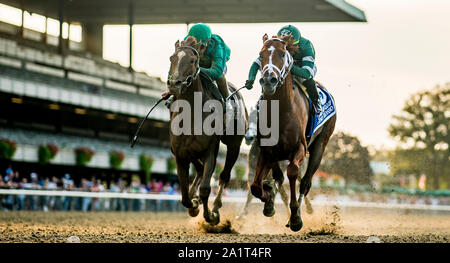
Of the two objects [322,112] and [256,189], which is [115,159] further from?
[256,189]

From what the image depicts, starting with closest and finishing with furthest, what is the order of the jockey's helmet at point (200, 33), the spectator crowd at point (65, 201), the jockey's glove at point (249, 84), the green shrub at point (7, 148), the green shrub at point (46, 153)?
the jockey's glove at point (249, 84) → the jockey's helmet at point (200, 33) → the spectator crowd at point (65, 201) → the green shrub at point (7, 148) → the green shrub at point (46, 153)

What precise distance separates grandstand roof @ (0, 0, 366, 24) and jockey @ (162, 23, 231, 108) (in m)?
20.6

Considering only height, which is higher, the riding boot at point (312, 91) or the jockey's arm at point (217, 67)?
the jockey's arm at point (217, 67)

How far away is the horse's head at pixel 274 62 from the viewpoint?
7957 millimetres

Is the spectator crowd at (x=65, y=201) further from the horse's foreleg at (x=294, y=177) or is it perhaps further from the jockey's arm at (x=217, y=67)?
the horse's foreleg at (x=294, y=177)

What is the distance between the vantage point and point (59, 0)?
2880 cm

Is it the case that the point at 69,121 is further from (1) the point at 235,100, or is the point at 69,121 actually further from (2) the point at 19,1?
(1) the point at 235,100

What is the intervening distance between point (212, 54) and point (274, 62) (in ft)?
4.27

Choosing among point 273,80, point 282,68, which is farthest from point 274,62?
point 273,80

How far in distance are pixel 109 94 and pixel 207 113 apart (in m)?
20.9

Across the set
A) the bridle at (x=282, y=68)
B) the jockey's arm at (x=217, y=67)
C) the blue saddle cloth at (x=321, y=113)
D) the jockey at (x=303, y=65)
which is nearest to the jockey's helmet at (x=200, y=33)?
the jockey's arm at (x=217, y=67)

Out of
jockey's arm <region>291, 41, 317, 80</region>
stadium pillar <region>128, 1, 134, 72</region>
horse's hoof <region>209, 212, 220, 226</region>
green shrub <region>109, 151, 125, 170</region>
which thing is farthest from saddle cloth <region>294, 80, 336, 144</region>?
stadium pillar <region>128, 1, 134, 72</region>

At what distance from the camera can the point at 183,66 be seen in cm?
820

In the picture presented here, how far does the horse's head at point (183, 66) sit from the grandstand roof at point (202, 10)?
21.4 m
